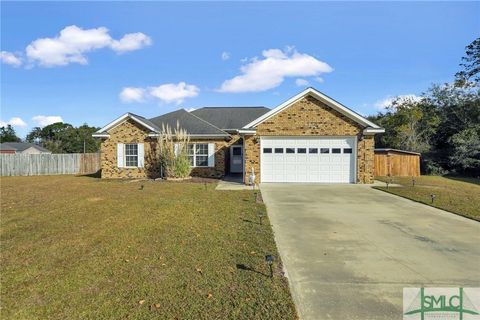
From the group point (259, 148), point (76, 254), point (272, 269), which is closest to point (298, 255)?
point (272, 269)

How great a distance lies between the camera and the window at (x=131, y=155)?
58.9 feet

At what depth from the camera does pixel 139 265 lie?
4.54 meters

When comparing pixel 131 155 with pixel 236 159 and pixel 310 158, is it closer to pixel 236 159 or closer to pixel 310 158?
pixel 236 159

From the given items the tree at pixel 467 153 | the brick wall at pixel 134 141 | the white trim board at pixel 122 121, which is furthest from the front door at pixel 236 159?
the tree at pixel 467 153

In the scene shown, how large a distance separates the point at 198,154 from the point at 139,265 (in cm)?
1370

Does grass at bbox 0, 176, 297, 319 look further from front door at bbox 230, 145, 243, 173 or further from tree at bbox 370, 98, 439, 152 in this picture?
tree at bbox 370, 98, 439, 152

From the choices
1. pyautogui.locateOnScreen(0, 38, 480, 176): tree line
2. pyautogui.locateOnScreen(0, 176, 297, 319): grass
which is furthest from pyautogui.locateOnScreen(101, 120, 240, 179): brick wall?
pyautogui.locateOnScreen(0, 38, 480, 176): tree line

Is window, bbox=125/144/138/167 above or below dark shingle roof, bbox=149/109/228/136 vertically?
below

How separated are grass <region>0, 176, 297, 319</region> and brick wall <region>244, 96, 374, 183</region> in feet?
21.9

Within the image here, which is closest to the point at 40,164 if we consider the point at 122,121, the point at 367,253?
the point at 122,121

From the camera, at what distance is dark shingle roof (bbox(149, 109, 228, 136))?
18.2 metres

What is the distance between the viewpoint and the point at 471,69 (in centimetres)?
2712

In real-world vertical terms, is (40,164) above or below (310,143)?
below

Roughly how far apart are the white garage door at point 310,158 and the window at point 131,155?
26.6 feet
